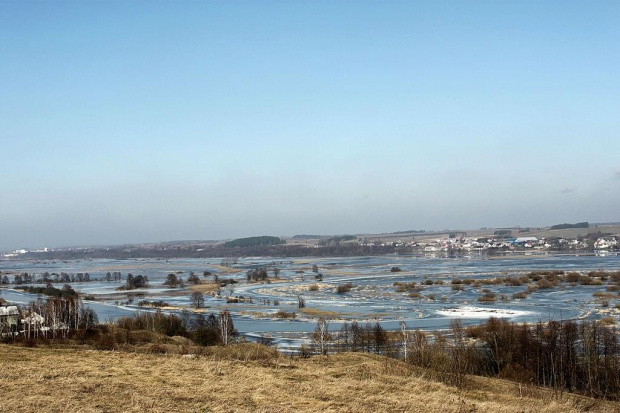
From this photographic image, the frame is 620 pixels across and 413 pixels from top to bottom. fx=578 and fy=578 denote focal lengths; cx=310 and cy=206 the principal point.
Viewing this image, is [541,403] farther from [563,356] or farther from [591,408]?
[563,356]

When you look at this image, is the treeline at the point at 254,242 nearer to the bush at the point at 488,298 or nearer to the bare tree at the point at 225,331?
the bush at the point at 488,298

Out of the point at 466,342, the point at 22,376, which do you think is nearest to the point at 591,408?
the point at 22,376

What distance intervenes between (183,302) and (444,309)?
19.4 m

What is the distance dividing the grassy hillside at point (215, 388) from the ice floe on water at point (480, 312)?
714 inches

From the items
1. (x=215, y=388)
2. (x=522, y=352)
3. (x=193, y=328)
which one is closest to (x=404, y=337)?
(x=522, y=352)

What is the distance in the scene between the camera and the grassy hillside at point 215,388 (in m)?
7.44

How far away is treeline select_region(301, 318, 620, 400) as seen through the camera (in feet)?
55.0

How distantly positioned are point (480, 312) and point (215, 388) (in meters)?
24.9

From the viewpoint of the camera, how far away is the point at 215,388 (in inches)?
336

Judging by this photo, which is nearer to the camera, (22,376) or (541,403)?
(22,376)

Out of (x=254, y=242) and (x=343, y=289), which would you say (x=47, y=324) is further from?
(x=254, y=242)

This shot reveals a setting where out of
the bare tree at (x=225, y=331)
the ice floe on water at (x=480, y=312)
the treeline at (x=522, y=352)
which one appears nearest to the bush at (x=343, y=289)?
the ice floe on water at (x=480, y=312)

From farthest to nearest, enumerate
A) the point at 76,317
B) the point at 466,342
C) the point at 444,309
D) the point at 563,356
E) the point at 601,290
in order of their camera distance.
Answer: the point at 601,290 → the point at 444,309 → the point at 76,317 → the point at 466,342 → the point at 563,356

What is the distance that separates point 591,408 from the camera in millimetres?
9773
